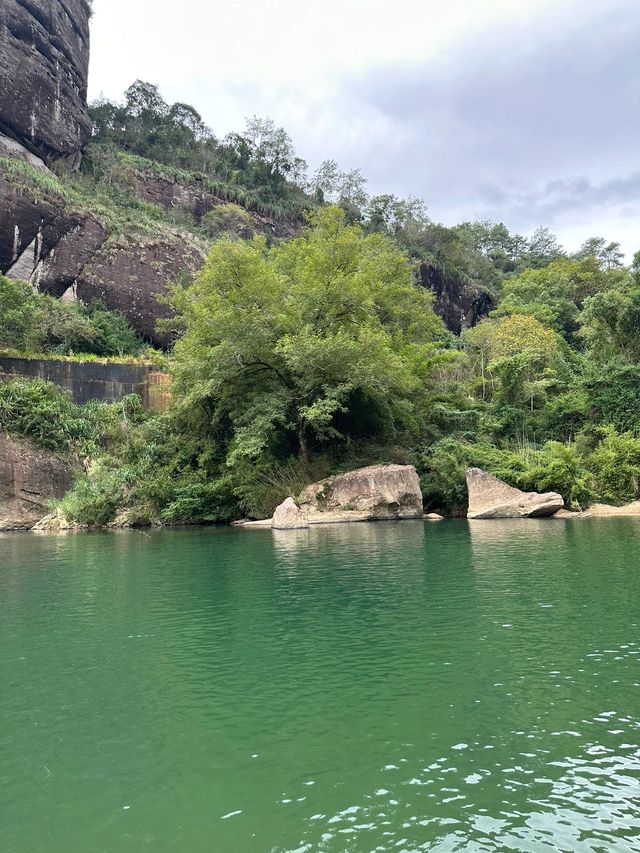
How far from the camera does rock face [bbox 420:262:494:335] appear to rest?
62531 mm

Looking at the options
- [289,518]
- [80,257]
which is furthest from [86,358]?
[289,518]

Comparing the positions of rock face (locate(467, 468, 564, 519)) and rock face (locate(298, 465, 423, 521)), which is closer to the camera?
rock face (locate(467, 468, 564, 519))

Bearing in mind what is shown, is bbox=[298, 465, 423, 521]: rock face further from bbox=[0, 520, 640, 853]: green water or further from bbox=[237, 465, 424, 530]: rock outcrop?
bbox=[0, 520, 640, 853]: green water

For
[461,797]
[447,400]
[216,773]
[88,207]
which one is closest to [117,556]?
[216,773]

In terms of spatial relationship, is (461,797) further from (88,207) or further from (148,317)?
(88,207)

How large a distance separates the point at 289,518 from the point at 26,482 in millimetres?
12427

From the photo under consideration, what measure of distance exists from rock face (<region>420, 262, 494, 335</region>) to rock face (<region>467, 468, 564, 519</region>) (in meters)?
42.4

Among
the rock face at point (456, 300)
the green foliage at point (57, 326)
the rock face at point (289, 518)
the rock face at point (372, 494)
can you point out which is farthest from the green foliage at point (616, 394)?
the rock face at point (456, 300)

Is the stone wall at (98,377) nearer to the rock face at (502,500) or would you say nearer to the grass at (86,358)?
the grass at (86,358)

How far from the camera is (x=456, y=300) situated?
6450 centimetres

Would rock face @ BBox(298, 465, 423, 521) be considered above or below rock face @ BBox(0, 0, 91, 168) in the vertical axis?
below

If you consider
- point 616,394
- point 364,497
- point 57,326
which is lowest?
point 364,497

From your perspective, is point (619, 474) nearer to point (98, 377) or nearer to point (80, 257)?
point (98, 377)

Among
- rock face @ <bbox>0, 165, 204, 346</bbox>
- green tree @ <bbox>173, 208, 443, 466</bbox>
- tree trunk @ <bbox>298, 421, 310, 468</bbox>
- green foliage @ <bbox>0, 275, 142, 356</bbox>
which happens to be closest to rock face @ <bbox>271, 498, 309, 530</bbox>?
green tree @ <bbox>173, 208, 443, 466</bbox>
